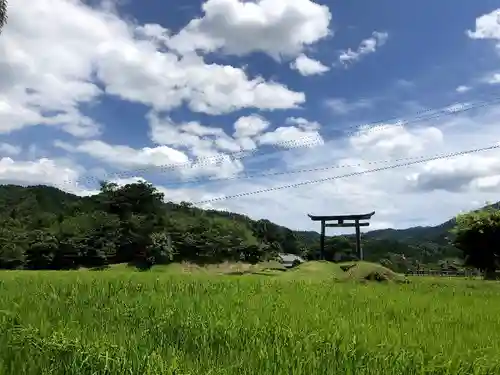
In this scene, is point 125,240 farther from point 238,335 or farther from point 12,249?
point 238,335

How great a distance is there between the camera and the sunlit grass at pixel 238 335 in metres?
5.81

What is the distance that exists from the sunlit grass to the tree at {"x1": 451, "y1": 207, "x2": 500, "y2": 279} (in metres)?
19.9

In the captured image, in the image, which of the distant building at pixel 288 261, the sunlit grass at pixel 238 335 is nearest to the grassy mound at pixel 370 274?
the sunlit grass at pixel 238 335

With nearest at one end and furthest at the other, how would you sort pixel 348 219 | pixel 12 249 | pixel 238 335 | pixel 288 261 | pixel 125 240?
pixel 238 335 < pixel 348 219 < pixel 12 249 < pixel 125 240 < pixel 288 261

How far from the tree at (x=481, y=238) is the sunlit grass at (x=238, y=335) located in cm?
1986

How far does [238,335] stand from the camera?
7.45 meters

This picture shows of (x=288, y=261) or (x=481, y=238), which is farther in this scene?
(x=288, y=261)

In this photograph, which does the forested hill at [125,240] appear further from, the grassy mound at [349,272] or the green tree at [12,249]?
the grassy mound at [349,272]

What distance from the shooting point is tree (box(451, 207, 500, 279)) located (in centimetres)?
3075

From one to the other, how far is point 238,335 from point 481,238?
2734 cm

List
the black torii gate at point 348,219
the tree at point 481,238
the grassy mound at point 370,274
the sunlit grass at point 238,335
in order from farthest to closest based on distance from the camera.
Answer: the black torii gate at point 348,219 < the tree at point 481,238 < the grassy mound at point 370,274 < the sunlit grass at point 238,335

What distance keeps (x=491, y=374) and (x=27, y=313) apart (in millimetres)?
7367

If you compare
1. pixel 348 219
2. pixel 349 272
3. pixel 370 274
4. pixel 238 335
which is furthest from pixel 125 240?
pixel 238 335

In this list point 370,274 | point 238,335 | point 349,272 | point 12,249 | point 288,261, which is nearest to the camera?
point 238,335
